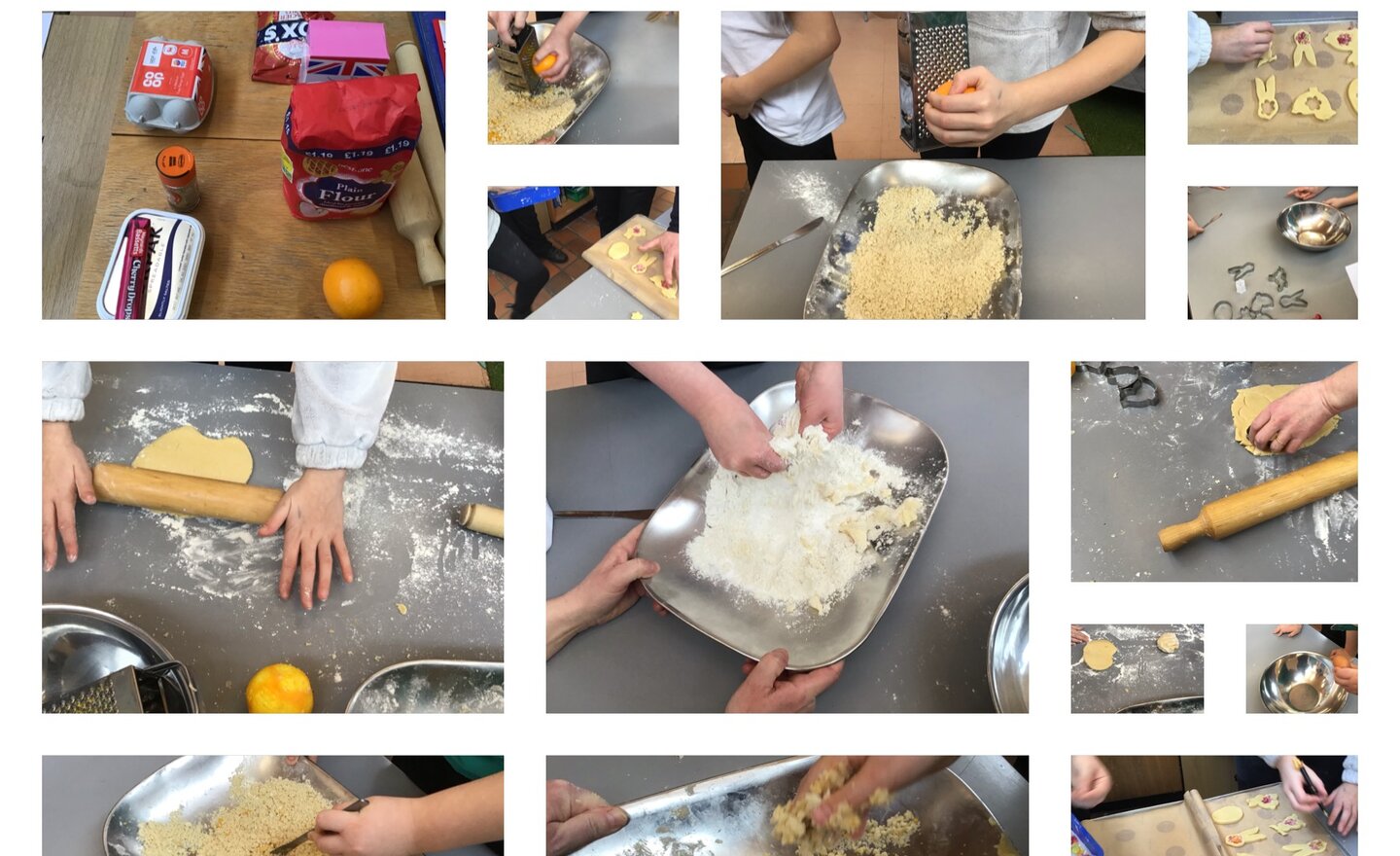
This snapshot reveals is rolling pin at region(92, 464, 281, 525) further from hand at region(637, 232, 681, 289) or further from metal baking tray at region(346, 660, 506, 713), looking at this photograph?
hand at region(637, 232, 681, 289)

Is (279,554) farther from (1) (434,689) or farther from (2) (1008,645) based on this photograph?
(2) (1008,645)

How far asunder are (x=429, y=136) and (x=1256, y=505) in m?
0.92

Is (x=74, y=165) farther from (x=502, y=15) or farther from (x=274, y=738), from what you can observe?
(x=274, y=738)

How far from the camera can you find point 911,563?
0.91m

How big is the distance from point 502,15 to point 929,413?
1.80 ft

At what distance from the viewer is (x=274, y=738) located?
83 centimetres

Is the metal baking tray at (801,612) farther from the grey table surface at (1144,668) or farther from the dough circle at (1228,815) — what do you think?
the dough circle at (1228,815)

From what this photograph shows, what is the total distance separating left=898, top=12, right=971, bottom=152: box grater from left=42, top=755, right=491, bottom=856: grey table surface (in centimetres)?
83

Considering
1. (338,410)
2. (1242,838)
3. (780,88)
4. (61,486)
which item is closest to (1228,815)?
(1242,838)

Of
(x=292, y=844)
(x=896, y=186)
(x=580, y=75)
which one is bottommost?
(x=292, y=844)

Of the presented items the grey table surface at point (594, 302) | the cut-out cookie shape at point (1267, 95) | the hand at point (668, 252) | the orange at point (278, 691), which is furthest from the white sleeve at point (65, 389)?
the cut-out cookie shape at point (1267, 95)

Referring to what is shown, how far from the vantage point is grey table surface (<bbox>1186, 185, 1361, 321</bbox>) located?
3.05 ft

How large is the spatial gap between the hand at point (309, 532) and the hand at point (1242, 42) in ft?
3.15

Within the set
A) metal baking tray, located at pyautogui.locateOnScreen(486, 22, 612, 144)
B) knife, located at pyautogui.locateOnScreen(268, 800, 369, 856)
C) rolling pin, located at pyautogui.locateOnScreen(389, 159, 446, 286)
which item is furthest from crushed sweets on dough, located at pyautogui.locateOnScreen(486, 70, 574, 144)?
knife, located at pyautogui.locateOnScreen(268, 800, 369, 856)
